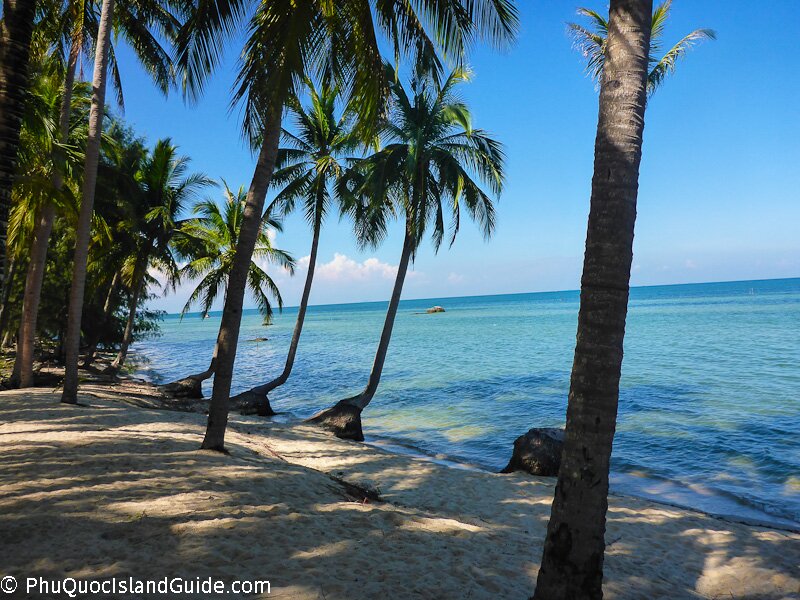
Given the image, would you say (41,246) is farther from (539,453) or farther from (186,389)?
(539,453)

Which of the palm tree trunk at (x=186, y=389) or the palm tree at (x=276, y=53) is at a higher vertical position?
the palm tree at (x=276, y=53)

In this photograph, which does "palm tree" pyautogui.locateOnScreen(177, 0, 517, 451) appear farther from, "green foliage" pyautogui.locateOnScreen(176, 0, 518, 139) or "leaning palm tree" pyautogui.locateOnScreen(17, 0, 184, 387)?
"leaning palm tree" pyautogui.locateOnScreen(17, 0, 184, 387)

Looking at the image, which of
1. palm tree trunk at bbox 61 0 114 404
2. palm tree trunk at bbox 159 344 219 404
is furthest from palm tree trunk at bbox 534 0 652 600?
palm tree trunk at bbox 159 344 219 404

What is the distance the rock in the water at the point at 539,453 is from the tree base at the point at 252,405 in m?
8.86

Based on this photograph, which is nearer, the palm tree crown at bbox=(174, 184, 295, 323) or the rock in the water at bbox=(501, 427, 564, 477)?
the rock in the water at bbox=(501, 427, 564, 477)

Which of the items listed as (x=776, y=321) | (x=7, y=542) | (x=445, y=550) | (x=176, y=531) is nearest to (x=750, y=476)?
(x=445, y=550)

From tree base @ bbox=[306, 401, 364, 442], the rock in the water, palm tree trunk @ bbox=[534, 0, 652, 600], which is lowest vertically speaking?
tree base @ bbox=[306, 401, 364, 442]

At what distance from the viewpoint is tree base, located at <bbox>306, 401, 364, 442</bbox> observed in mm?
13109

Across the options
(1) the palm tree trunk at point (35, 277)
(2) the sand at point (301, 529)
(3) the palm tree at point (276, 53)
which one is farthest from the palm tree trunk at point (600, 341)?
(1) the palm tree trunk at point (35, 277)

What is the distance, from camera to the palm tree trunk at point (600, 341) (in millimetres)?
3363

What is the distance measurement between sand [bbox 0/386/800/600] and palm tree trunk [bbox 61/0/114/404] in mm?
1936

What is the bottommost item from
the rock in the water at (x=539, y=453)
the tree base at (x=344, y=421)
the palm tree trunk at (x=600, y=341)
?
the tree base at (x=344, y=421)

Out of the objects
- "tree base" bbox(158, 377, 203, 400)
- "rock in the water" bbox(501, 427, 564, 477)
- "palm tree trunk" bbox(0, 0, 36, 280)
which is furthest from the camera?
"tree base" bbox(158, 377, 203, 400)

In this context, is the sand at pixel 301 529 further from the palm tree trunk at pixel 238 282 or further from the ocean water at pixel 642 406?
the ocean water at pixel 642 406
